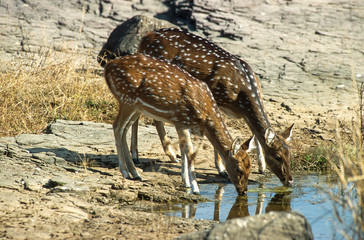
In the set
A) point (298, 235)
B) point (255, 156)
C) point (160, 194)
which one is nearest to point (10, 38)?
point (255, 156)

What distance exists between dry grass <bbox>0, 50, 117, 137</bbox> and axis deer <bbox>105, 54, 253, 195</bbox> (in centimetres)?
220

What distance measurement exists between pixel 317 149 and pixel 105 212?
14.2 feet

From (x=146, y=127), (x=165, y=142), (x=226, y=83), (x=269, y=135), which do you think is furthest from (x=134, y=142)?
(x=269, y=135)

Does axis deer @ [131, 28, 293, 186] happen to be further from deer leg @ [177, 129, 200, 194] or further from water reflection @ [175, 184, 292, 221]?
deer leg @ [177, 129, 200, 194]

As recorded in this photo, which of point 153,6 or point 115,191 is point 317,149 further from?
point 153,6

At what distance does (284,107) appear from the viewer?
1106 cm

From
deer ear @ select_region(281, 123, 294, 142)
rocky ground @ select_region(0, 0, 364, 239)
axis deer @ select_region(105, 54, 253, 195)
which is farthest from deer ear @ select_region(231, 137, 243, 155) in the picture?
deer ear @ select_region(281, 123, 294, 142)

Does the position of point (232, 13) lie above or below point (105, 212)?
above

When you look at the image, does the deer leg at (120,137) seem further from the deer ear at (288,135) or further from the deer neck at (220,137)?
the deer ear at (288,135)

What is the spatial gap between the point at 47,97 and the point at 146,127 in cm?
205

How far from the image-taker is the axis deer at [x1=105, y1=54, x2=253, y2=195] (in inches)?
285

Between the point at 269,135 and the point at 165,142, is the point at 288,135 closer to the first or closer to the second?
the point at 269,135

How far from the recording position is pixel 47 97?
9758 mm

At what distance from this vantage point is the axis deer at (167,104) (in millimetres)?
7242
